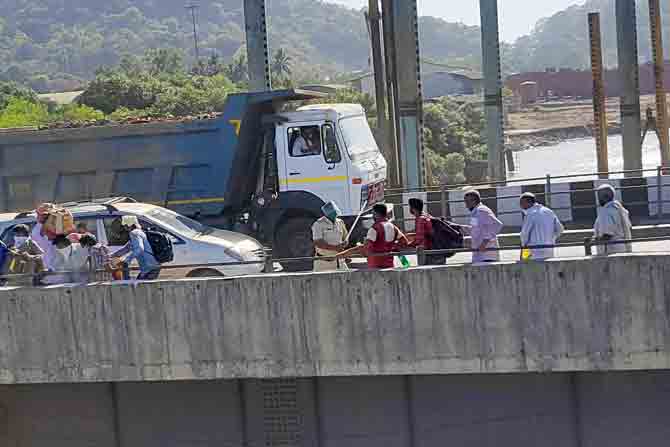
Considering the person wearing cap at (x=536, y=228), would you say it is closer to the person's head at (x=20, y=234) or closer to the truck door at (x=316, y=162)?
the person's head at (x=20, y=234)

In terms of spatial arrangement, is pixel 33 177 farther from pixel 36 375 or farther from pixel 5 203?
pixel 36 375

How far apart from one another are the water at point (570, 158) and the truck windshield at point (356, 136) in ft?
166

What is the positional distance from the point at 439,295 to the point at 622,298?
1.65m

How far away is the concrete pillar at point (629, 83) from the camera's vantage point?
25.0 metres

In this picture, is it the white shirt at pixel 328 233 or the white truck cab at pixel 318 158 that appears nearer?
the white shirt at pixel 328 233

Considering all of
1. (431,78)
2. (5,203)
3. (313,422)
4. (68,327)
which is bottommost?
(313,422)

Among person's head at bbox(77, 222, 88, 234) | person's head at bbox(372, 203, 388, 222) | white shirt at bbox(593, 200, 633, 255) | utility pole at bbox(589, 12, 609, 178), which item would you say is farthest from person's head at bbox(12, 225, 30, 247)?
utility pole at bbox(589, 12, 609, 178)

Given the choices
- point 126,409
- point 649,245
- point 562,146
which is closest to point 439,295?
point 126,409

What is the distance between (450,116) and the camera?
85.3m

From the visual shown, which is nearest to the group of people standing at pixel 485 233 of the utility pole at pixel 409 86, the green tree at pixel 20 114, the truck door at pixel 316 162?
the truck door at pixel 316 162

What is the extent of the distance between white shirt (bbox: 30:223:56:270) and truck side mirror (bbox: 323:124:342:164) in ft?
16.9

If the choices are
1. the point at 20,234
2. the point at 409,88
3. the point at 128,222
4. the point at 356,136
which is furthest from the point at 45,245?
the point at 409,88

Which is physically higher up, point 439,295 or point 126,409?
point 439,295

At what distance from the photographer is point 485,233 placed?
1100cm
